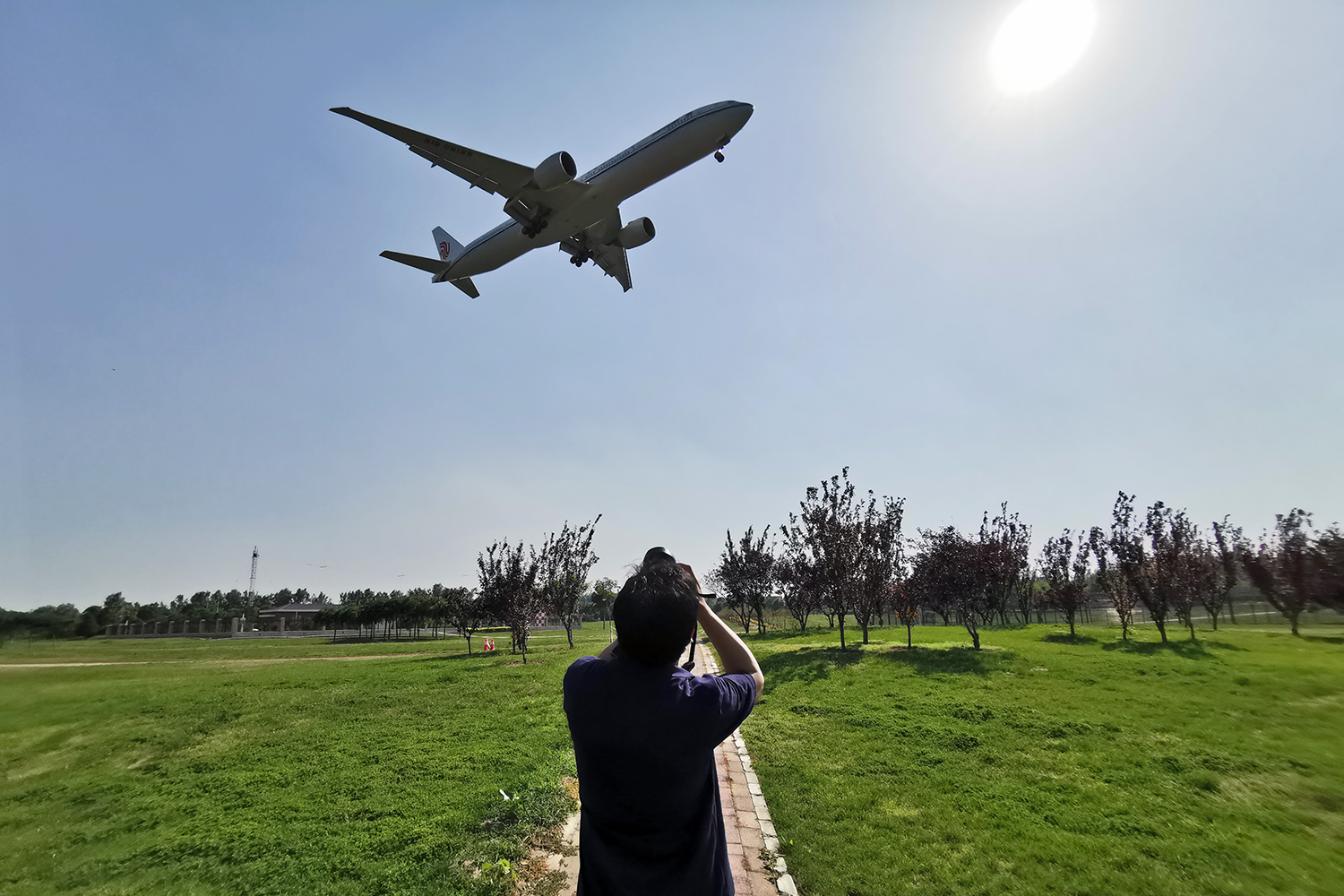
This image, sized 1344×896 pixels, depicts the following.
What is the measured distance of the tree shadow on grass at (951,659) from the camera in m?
15.5

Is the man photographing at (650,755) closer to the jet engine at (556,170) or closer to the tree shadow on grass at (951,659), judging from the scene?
the jet engine at (556,170)

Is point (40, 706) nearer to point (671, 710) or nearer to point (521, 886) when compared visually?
point (521, 886)

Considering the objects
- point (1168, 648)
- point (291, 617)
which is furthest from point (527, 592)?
point (291, 617)

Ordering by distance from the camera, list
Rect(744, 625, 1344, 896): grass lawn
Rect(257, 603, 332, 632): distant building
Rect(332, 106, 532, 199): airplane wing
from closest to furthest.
Answer: Rect(744, 625, 1344, 896): grass lawn → Rect(332, 106, 532, 199): airplane wing → Rect(257, 603, 332, 632): distant building

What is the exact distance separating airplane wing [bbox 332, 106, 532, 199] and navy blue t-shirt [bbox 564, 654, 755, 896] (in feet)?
50.1

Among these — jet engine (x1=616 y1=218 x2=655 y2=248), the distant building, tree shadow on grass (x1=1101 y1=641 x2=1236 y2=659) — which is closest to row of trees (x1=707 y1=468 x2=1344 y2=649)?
tree shadow on grass (x1=1101 y1=641 x2=1236 y2=659)

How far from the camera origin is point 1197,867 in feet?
17.5

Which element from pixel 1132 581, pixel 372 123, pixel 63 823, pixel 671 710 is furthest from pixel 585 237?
pixel 1132 581

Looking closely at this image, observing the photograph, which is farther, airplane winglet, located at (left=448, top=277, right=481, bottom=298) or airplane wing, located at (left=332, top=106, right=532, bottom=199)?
airplane winglet, located at (left=448, top=277, right=481, bottom=298)

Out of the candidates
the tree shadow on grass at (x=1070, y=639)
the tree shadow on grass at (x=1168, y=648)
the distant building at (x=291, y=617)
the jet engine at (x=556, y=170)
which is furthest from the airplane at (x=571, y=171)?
the distant building at (x=291, y=617)

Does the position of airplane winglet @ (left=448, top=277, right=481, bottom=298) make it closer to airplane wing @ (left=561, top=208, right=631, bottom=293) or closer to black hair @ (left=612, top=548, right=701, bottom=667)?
airplane wing @ (left=561, top=208, right=631, bottom=293)

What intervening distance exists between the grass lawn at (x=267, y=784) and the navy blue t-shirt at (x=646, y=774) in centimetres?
436

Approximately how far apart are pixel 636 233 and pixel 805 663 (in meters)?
14.7

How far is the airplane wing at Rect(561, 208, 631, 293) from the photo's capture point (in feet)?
57.5
